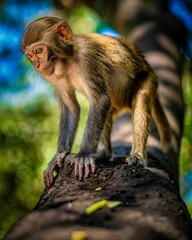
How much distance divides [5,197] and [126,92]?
17.6ft

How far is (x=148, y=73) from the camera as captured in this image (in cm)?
537

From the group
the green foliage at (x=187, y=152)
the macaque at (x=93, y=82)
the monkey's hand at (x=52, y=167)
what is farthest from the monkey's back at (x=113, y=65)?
the green foliage at (x=187, y=152)

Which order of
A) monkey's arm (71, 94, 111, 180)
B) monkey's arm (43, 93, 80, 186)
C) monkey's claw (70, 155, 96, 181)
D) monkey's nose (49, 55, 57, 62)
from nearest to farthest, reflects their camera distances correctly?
monkey's claw (70, 155, 96, 181) < monkey's arm (71, 94, 111, 180) < monkey's nose (49, 55, 57, 62) < monkey's arm (43, 93, 80, 186)

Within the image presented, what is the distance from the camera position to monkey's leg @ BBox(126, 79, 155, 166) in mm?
4543

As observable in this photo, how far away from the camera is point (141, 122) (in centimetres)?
478

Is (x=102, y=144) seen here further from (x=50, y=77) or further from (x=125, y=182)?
(x=125, y=182)

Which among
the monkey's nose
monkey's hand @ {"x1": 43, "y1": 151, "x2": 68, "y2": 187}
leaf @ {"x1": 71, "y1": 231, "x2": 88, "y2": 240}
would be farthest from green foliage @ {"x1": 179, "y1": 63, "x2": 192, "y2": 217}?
leaf @ {"x1": 71, "y1": 231, "x2": 88, "y2": 240}

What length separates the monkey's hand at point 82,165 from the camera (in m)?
3.49

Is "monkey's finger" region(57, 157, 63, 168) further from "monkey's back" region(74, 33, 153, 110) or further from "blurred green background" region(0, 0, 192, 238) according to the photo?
"blurred green background" region(0, 0, 192, 238)

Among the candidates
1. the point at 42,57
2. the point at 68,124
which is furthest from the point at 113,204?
the point at 68,124

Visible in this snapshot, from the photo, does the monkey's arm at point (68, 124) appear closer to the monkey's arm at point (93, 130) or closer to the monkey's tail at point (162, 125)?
the monkey's arm at point (93, 130)

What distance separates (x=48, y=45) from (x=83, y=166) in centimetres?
159

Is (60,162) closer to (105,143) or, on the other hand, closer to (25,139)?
(105,143)

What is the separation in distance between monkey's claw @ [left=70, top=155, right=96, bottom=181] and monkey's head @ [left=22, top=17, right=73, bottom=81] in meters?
1.16
